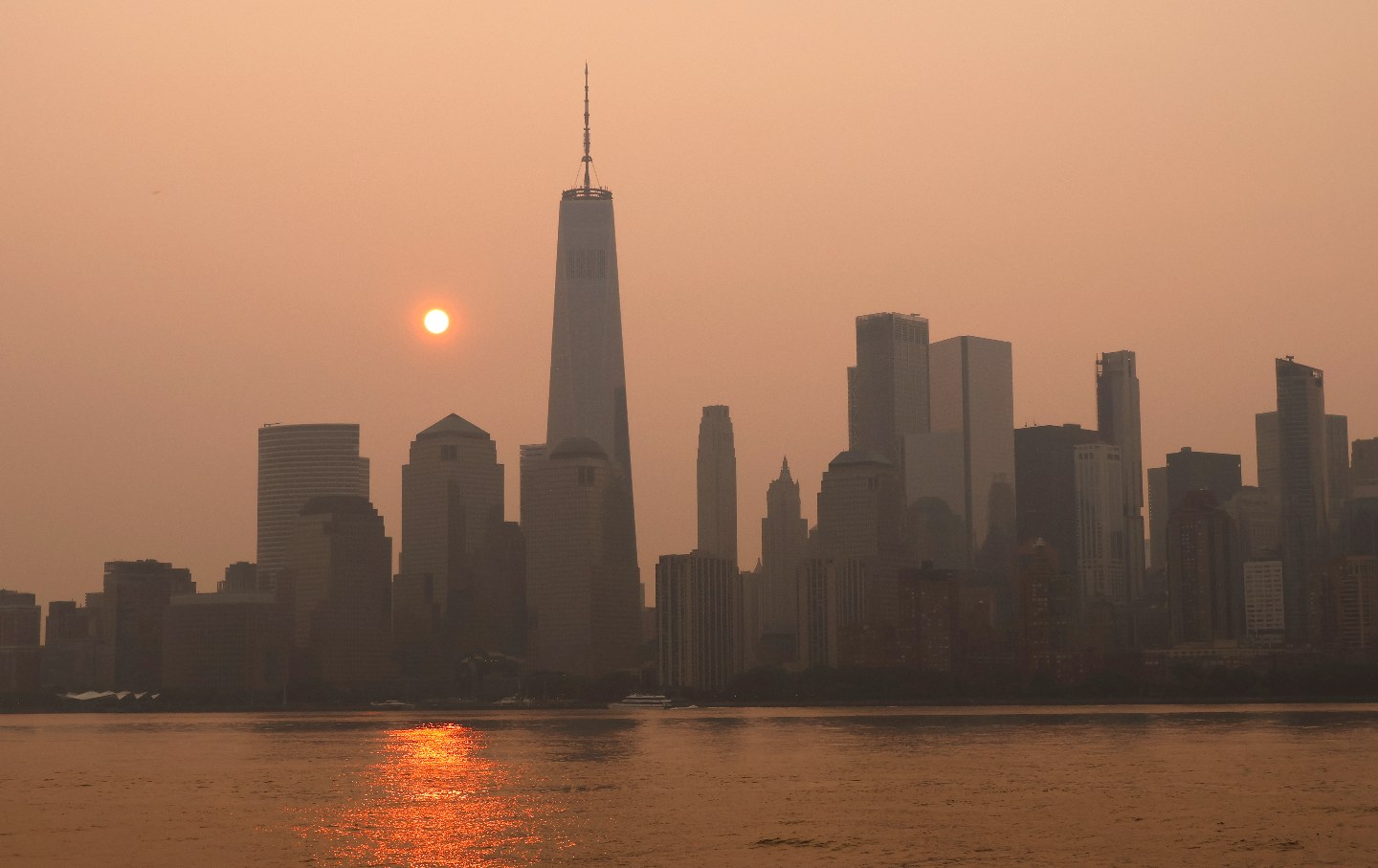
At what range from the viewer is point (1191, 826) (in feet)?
302

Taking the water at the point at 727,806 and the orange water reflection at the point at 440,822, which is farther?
the water at the point at 727,806

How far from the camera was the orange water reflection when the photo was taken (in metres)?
82.1

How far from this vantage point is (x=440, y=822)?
319 feet

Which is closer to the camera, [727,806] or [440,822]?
[440,822]

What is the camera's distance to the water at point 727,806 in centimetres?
8325

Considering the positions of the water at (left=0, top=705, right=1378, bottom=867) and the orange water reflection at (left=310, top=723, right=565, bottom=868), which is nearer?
the orange water reflection at (left=310, top=723, right=565, bottom=868)

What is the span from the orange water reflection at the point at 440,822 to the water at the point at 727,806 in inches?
9.9

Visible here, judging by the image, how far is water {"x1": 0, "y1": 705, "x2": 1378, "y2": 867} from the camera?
273ft

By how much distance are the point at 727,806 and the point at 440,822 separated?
17.5 m

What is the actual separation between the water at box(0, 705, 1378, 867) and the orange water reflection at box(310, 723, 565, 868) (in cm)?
25

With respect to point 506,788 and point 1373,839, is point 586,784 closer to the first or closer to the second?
point 506,788

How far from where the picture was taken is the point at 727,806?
106 metres

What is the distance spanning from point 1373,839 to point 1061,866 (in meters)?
18.0

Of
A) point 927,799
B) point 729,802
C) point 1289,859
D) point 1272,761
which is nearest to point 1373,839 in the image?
point 1289,859
